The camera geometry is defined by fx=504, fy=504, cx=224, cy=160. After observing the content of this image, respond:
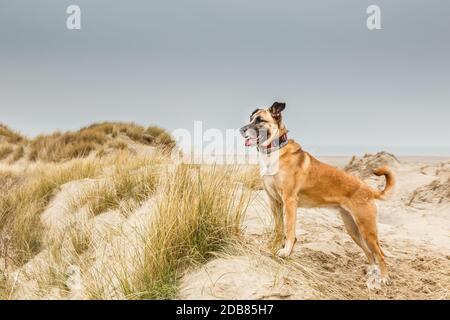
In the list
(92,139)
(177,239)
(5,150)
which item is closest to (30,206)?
(177,239)

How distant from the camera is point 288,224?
4727 mm

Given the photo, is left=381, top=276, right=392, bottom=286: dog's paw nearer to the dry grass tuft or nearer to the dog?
the dog

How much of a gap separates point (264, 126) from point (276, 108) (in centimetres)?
20

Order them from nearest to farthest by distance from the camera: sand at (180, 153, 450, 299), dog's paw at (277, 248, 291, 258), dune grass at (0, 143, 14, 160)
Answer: sand at (180, 153, 450, 299) < dog's paw at (277, 248, 291, 258) < dune grass at (0, 143, 14, 160)

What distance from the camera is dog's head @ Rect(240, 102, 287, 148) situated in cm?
474

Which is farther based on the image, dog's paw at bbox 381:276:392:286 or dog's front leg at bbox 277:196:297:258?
dog's paw at bbox 381:276:392:286

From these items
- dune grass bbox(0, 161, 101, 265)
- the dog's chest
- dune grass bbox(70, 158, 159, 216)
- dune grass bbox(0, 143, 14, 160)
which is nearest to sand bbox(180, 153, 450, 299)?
the dog's chest

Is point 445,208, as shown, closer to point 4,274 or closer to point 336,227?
point 336,227

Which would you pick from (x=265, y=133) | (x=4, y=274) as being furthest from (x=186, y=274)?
(x=4, y=274)

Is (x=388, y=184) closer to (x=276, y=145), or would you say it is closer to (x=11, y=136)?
(x=276, y=145)

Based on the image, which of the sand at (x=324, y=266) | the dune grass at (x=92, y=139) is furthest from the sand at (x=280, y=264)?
the dune grass at (x=92, y=139)

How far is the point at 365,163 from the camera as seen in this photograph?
51.4 feet

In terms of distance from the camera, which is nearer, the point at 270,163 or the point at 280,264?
the point at 280,264
